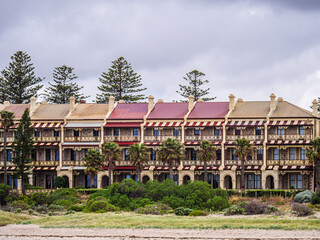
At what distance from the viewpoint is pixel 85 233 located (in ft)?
180

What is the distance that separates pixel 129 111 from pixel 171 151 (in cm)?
1286

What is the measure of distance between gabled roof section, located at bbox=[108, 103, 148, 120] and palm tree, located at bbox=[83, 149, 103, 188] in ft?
25.9

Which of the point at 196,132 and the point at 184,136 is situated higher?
the point at 196,132

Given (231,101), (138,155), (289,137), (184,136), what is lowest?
(138,155)

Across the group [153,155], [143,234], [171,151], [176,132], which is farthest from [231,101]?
[143,234]

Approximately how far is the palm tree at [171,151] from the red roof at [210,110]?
7.41 m

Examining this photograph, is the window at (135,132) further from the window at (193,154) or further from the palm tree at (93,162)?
the palm tree at (93,162)

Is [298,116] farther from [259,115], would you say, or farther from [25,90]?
[25,90]

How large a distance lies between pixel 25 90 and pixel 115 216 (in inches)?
2410

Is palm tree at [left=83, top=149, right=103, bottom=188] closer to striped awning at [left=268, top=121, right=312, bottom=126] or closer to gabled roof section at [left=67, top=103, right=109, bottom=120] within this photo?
gabled roof section at [left=67, top=103, right=109, bottom=120]

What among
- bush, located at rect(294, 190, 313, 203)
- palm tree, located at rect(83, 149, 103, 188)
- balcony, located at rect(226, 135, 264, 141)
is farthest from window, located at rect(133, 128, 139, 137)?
bush, located at rect(294, 190, 313, 203)

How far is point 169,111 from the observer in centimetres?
9506

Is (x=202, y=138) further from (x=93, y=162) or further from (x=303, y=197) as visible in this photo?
(x=303, y=197)

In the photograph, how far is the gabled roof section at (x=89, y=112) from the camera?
314ft
